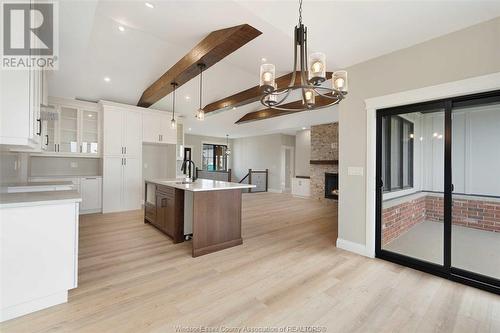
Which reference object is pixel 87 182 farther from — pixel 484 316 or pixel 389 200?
pixel 484 316

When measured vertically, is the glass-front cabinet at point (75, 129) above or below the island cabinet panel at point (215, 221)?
above

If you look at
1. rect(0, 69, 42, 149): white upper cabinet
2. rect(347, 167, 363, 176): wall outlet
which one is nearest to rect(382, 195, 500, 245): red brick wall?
rect(347, 167, 363, 176): wall outlet

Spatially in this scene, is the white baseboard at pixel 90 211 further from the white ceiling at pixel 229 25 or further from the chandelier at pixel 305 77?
the chandelier at pixel 305 77

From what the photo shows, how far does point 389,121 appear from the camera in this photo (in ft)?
10.4

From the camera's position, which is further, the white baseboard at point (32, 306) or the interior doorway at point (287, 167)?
the interior doorway at point (287, 167)

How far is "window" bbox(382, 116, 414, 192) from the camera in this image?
318 centimetres

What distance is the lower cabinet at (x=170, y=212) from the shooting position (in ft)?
11.6

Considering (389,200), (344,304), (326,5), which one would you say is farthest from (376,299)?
(326,5)

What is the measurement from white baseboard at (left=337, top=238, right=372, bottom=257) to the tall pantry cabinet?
16.6 feet

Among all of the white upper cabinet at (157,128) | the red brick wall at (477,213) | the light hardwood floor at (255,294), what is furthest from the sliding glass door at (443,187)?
the white upper cabinet at (157,128)

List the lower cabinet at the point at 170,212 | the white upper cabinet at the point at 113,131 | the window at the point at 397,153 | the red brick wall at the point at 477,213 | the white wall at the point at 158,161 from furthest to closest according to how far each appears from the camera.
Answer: the white wall at the point at 158,161 < the white upper cabinet at the point at 113,131 < the lower cabinet at the point at 170,212 < the window at the point at 397,153 < the red brick wall at the point at 477,213

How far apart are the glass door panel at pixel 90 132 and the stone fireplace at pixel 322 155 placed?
6654mm

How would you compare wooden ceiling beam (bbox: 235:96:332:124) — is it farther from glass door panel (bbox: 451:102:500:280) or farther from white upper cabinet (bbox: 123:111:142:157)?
glass door panel (bbox: 451:102:500:280)

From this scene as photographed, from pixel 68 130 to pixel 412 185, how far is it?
23.6 feet
